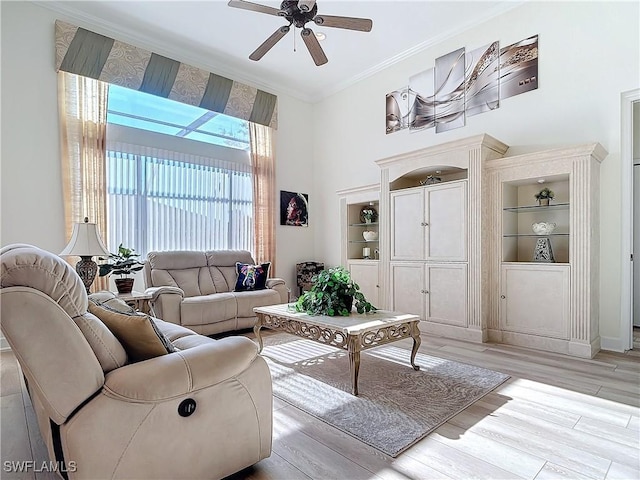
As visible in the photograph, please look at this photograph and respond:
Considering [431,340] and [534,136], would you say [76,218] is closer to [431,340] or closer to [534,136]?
[431,340]

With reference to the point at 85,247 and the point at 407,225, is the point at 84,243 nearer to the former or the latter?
the point at 85,247

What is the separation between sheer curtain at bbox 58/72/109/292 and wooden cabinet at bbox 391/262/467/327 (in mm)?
3567

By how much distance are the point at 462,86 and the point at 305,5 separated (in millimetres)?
2576

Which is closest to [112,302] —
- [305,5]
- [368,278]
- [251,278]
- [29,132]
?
[251,278]

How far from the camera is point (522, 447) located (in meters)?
1.82

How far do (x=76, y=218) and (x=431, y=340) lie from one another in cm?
421

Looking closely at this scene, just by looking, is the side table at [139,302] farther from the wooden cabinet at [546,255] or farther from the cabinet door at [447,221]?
the wooden cabinet at [546,255]

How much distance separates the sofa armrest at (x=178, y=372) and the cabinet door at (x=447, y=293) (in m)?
2.96

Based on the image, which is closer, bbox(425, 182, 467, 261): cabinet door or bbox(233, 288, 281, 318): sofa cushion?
bbox(425, 182, 467, 261): cabinet door

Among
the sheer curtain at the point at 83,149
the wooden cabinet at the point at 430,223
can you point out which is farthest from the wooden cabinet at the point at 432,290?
the sheer curtain at the point at 83,149

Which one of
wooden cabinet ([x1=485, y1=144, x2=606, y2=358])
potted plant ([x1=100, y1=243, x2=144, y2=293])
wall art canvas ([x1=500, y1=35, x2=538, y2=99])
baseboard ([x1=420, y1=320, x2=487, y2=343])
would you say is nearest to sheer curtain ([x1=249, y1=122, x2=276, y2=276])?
potted plant ([x1=100, y1=243, x2=144, y2=293])

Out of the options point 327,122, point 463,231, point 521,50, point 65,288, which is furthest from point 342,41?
point 65,288

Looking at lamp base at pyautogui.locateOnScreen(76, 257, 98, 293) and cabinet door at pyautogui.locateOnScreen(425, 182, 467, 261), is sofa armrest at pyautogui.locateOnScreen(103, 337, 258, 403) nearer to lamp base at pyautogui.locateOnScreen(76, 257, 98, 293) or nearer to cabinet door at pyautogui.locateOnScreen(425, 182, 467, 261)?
lamp base at pyautogui.locateOnScreen(76, 257, 98, 293)

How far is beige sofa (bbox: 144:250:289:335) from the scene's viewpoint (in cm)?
381
